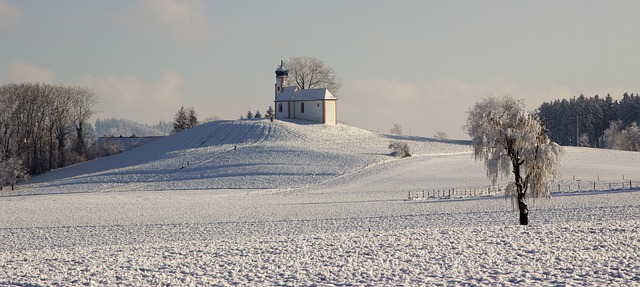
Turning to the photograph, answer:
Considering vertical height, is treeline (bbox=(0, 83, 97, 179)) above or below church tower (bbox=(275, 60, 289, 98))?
below

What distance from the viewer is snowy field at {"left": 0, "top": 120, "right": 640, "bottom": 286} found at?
17844mm

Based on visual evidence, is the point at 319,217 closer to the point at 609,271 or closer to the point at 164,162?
the point at 609,271

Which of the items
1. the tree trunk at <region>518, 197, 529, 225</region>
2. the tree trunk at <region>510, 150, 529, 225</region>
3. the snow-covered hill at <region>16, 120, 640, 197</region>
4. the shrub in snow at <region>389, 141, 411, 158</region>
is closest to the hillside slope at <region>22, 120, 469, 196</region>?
the snow-covered hill at <region>16, 120, 640, 197</region>

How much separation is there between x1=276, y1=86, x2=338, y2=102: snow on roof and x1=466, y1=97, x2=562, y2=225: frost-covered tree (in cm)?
6820

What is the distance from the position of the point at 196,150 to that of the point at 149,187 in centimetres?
1963

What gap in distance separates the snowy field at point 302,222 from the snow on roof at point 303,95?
8803 mm

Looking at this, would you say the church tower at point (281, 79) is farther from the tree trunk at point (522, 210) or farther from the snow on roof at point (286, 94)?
the tree trunk at point (522, 210)

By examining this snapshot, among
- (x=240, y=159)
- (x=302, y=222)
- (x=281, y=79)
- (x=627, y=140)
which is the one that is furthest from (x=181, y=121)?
(x=302, y=222)

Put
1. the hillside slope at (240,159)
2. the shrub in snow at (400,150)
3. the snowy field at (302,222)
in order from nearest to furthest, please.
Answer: the snowy field at (302,222) < the hillside slope at (240,159) < the shrub in snow at (400,150)

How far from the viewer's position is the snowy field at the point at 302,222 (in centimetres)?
1784

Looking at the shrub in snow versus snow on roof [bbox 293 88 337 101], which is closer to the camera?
the shrub in snow

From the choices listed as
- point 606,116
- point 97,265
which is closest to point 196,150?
point 97,265

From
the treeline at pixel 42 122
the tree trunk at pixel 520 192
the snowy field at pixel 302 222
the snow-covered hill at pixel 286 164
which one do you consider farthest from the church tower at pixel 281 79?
the tree trunk at pixel 520 192

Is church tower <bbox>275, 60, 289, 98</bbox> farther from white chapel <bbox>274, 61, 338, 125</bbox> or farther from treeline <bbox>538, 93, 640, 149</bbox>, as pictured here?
treeline <bbox>538, 93, 640, 149</bbox>
